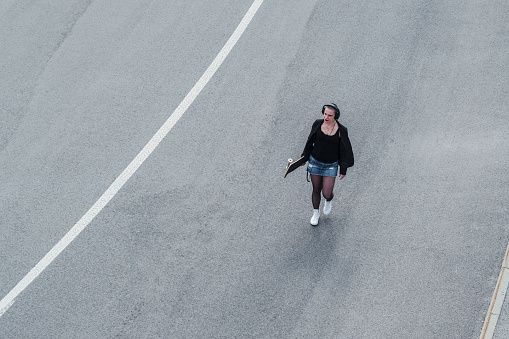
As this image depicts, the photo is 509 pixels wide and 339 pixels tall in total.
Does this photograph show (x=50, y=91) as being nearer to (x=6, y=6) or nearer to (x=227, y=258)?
(x=6, y=6)

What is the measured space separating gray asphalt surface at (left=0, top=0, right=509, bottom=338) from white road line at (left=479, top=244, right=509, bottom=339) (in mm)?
105

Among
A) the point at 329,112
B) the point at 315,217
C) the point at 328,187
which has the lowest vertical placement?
the point at 315,217

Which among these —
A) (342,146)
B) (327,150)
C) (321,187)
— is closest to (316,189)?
(321,187)

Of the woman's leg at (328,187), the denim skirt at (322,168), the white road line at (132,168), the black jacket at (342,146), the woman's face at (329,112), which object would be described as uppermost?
the woman's face at (329,112)

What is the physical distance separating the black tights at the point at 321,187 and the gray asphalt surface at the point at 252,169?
50cm

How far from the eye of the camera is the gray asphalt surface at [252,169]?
8.95 meters

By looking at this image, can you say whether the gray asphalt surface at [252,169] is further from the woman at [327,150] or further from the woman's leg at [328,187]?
the woman at [327,150]

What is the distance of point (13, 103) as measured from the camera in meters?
12.1

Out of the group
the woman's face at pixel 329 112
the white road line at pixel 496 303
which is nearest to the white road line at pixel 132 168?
the woman's face at pixel 329 112

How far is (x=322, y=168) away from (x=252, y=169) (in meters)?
1.84

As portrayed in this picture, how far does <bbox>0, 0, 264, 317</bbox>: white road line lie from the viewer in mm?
9469

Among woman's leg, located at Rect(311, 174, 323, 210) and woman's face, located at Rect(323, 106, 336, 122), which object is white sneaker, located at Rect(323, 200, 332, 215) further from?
woman's face, located at Rect(323, 106, 336, 122)

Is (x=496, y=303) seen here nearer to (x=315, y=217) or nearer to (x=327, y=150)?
(x=315, y=217)

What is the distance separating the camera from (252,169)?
10641 mm
